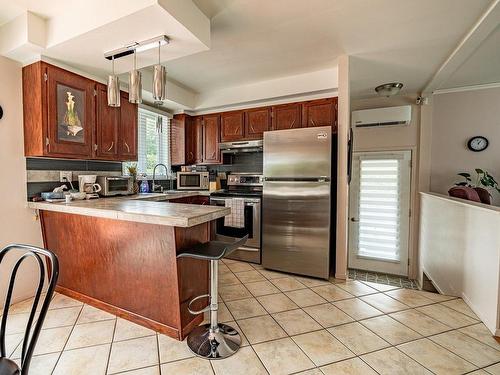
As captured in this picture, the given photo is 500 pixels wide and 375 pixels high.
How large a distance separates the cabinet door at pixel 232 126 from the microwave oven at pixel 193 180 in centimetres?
70

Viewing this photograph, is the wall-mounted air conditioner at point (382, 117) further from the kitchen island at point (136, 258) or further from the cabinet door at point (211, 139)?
the kitchen island at point (136, 258)

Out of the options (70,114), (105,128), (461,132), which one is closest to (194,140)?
(105,128)

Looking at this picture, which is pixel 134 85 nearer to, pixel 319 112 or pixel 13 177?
pixel 13 177

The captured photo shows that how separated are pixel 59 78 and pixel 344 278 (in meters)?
3.66

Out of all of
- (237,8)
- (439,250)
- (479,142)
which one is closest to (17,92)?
(237,8)

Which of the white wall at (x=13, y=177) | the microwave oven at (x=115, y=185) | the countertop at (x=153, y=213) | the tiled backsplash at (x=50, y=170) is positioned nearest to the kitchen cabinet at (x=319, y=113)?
the countertop at (x=153, y=213)

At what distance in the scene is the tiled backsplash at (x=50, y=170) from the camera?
2396mm

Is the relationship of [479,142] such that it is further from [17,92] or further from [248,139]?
[17,92]

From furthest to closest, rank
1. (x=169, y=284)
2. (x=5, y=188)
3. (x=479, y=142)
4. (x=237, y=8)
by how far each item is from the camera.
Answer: (x=479, y=142) < (x=5, y=188) < (x=237, y=8) < (x=169, y=284)

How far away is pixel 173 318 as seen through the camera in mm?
1781

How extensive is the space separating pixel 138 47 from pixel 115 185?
156 centimetres

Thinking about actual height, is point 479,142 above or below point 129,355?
above

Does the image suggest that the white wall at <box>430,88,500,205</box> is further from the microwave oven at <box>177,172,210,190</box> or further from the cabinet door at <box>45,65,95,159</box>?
the cabinet door at <box>45,65,95,159</box>

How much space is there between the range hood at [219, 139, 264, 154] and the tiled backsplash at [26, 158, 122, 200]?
173cm
